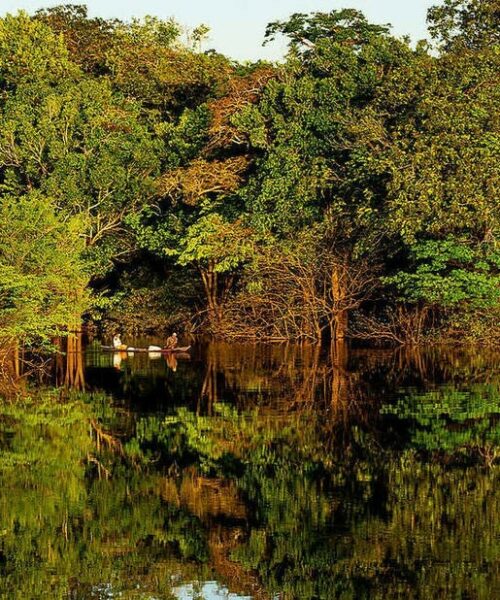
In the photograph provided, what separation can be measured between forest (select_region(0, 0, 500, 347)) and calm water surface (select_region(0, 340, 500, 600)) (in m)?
6.40

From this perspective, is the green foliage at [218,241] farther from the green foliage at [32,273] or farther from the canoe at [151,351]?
the green foliage at [32,273]

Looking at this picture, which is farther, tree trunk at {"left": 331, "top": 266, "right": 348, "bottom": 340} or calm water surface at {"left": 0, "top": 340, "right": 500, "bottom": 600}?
tree trunk at {"left": 331, "top": 266, "right": 348, "bottom": 340}

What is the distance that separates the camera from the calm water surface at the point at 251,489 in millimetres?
9914

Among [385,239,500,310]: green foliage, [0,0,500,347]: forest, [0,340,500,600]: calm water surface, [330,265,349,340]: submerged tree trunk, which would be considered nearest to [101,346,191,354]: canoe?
[0,0,500,347]: forest

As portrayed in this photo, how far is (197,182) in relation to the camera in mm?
31969

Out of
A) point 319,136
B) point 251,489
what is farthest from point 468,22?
point 251,489

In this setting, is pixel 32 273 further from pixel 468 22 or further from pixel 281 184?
pixel 468 22

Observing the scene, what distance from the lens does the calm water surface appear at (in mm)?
9914

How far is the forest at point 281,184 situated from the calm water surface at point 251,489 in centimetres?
640

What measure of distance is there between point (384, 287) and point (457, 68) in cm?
643

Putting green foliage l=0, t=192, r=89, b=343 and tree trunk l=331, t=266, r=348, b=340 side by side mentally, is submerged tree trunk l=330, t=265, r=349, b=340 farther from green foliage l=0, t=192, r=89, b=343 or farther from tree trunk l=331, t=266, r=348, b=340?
green foliage l=0, t=192, r=89, b=343

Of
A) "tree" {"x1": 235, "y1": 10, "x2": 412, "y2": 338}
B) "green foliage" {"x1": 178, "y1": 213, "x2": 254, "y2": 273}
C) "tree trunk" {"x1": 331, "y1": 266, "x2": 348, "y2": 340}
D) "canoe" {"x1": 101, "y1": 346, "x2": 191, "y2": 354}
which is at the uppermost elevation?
"tree" {"x1": 235, "y1": 10, "x2": 412, "y2": 338}

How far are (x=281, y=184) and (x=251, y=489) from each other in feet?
58.2

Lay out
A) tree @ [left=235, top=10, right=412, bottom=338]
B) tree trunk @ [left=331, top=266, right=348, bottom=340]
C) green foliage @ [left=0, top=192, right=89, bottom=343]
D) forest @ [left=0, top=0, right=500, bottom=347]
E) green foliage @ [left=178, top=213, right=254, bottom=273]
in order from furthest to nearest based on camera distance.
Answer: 1. tree trunk @ [left=331, top=266, right=348, bottom=340]
2. green foliage @ [left=178, top=213, right=254, bottom=273]
3. tree @ [left=235, top=10, right=412, bottom=338]
4. forest @ [left=0, top=0, right=500, bottom=347]
5. green foliage @ [left=0, top=192, right=89, bottom=343]
